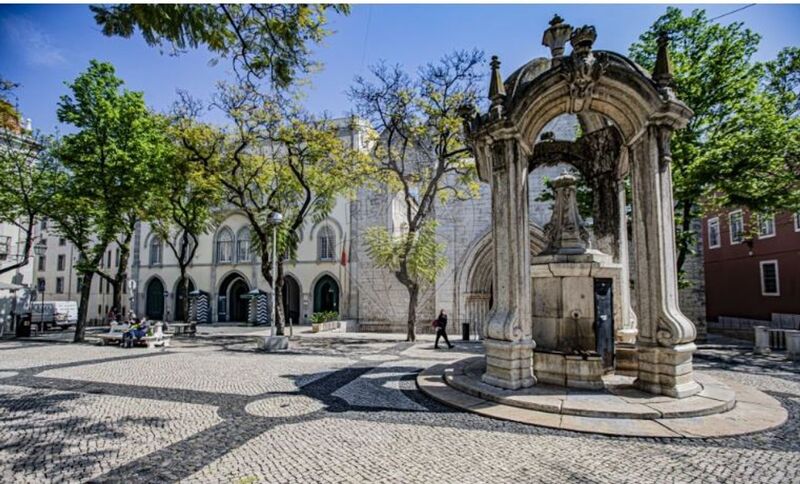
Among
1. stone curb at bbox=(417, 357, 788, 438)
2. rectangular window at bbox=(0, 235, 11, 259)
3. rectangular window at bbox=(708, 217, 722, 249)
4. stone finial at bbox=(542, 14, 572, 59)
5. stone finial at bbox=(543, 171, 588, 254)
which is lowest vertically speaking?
stone curb at bbox=(417, 357, 788, 438)

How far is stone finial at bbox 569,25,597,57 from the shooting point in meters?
6.84

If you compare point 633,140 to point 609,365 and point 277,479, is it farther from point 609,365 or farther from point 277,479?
point 277,479

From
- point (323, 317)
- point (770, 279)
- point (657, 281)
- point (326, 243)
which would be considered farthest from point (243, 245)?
point (770, 279)

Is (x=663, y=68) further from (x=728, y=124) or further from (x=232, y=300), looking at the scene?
(x=232, y=300)

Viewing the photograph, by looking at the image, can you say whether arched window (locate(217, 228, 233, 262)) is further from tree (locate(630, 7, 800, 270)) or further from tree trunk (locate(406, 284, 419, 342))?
tree (locate(630, 7, 800, 270))

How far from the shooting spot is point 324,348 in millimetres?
15273

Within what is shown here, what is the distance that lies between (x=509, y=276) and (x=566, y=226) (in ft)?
5.50

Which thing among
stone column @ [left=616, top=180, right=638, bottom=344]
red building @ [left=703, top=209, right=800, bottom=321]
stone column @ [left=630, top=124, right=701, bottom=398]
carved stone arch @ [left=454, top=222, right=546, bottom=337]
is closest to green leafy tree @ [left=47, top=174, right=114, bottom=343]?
carved stone arch @ [left=454, top=222, right=546, bottom=337]

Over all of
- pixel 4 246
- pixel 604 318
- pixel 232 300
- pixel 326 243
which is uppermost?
pixel 326 243

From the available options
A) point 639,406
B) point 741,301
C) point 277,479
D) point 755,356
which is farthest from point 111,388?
point 741,301

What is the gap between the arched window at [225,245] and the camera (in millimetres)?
32812

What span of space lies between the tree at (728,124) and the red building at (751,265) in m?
4.51

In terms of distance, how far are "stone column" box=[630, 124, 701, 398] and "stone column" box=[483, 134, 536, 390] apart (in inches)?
71.8

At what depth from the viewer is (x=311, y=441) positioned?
16.4 feet
